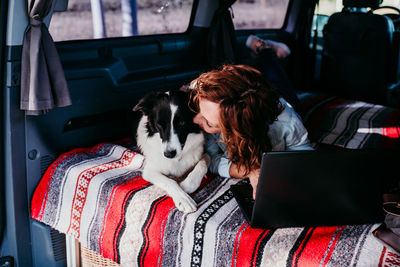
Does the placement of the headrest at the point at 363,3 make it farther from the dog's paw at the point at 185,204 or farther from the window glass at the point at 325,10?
the dog's paw at the point at 185,204

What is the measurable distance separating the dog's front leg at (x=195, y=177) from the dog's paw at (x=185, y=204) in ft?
0.49

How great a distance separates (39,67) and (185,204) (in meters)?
0.98

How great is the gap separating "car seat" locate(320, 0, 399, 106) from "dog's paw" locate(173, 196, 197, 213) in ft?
8.68

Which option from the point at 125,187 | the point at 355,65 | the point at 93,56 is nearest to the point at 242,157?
the point at 125,187

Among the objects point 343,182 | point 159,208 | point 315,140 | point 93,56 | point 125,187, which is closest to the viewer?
point 343,182

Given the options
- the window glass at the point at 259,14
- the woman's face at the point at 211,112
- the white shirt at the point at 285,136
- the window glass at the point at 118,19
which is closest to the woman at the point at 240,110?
the woman's face at the point at 211,112

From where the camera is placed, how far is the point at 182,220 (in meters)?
1.74

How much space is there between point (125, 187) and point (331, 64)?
112 inches

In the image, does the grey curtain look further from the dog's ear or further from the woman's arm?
the woman's arm

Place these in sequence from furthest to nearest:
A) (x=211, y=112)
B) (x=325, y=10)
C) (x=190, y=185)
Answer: (x=325, y=10) → (x=190, y=185) → (x=211, y=112)

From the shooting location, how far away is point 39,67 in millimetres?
1928

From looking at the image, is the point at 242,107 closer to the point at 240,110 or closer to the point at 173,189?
the point at 240,110

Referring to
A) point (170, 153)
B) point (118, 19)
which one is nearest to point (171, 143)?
point (170, 153)

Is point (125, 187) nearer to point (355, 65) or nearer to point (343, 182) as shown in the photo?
point (343, 182)
